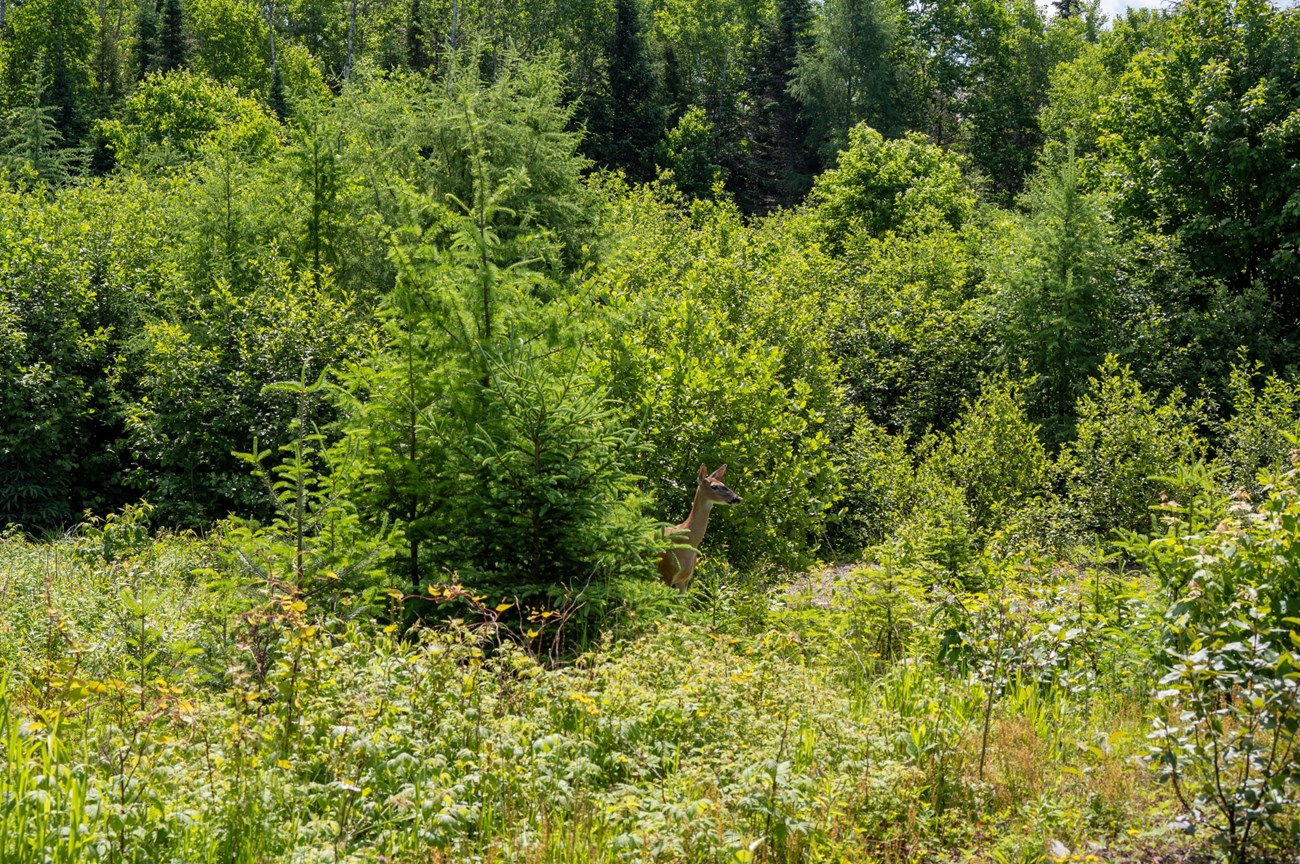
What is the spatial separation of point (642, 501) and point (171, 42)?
47.5 metres

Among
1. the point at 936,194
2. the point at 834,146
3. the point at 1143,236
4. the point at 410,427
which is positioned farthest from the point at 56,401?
the point at 834,146

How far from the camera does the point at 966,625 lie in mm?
6254

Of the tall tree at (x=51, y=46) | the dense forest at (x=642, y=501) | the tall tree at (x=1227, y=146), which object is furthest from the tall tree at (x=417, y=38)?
the tall tree at (x=1227, y=146)

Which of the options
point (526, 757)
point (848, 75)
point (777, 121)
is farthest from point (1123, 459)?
point (777, 121)

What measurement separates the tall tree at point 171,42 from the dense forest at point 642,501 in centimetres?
1801

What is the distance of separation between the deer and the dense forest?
0.32 meters

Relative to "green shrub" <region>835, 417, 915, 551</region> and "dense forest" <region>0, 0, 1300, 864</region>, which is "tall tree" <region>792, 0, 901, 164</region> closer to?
"dense forest" <region>0, 0, 1300, 864</region>

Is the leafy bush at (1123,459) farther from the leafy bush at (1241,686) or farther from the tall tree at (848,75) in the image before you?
the tall tree at (848,75)

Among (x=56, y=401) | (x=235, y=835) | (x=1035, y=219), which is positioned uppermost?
(x=1035, y=219)

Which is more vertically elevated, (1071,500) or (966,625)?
(966,625)

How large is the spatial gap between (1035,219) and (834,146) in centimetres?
2748

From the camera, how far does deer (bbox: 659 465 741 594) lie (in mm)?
8133

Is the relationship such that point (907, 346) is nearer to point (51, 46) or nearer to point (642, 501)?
point (642, 501)

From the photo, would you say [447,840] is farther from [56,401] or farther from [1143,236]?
[1143,236]
